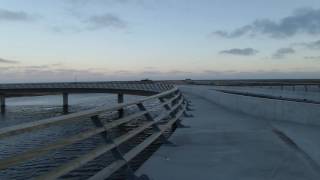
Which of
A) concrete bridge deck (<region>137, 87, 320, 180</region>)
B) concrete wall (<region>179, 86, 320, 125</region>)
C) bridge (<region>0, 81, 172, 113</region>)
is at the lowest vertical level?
bridge (<region>0, 81, 172, 113</region>)

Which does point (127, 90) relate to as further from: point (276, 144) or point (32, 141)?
point (276, 144)

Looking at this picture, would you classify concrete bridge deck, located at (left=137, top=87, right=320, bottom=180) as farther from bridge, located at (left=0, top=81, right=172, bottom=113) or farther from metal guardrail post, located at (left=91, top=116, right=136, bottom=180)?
bridge, located at (left=0, top=81, right=172, bottom=113)

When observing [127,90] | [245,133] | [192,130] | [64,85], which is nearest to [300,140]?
[245,133]

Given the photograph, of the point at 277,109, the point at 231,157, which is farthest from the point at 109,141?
the point at 277,109

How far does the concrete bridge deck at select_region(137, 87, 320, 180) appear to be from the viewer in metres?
8.88

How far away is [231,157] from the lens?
10.6 m

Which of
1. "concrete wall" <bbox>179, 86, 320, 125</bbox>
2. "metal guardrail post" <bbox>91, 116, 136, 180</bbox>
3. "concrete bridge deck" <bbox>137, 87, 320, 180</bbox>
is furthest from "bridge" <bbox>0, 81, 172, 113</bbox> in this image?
"metal guardrail post" <bbox>91, 116, 136, 180</bbox>

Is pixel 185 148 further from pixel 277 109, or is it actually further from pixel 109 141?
pixel 277 109

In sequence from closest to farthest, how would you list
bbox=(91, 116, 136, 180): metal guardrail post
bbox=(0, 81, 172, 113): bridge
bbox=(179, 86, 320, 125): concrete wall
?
1. bbox=(91, 116, 136, 180): metal guardrail post
2. bbox=(179, 86, 320, 125): concrete wall
3. bbox=(0, 81, 172, 113): bridge

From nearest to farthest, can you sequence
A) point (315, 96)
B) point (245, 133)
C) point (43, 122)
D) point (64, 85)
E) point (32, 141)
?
1. point (43, 122)
2. point (245, 133)
3. point (32, 141)
4. point (315, 96)
5. point (64, 85)

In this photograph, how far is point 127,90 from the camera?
106 m

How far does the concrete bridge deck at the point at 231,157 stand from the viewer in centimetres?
888

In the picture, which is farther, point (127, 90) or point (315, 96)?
point (127, 90)

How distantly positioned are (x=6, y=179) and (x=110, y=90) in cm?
9428
